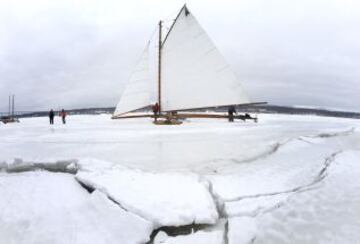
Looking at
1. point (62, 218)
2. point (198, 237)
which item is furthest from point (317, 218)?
point (62, 218)

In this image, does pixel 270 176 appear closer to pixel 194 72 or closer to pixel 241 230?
pixel 241 230

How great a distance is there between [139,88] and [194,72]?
3.50m

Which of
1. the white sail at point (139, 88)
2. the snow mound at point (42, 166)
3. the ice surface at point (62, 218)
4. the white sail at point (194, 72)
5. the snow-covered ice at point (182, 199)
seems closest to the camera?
the ice surface at point (62, 218)

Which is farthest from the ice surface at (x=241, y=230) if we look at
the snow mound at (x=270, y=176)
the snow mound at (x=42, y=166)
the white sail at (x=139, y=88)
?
the white sail at (x=139, y=88)

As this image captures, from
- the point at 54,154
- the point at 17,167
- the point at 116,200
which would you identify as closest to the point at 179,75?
the point at 54,154

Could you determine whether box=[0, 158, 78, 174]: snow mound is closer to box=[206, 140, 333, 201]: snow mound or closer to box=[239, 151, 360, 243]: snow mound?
box=[206, 140, 333, 201]: snow mound

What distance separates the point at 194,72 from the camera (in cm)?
1786

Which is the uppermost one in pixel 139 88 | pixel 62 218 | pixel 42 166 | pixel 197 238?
pixel 139 88

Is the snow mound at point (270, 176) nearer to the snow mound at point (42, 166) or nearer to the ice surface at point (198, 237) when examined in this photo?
the ice surface at point (198, 237)

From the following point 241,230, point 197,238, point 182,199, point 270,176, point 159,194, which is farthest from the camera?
point 270,176

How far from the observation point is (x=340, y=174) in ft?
17.6

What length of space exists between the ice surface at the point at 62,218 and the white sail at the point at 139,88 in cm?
1478

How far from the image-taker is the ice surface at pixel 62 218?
125 inches

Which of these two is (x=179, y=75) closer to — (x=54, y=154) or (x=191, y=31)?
(x=191, y=31)
